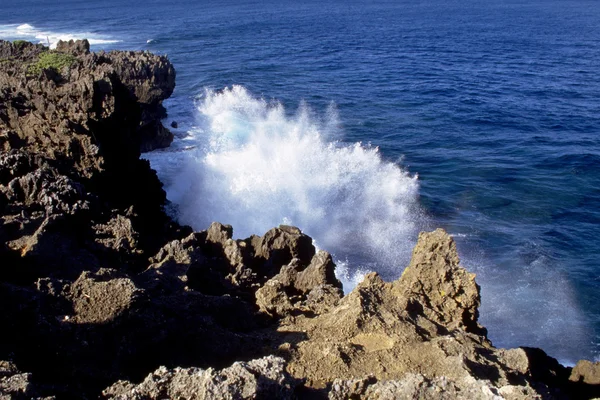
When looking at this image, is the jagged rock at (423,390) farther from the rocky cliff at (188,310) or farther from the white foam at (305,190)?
the white foam at (305,190)

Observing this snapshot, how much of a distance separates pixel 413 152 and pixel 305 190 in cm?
1051

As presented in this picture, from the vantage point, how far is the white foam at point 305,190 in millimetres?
25922

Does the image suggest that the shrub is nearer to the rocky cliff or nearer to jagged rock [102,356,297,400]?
the rocky cliff

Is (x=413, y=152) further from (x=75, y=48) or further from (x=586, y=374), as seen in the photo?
(x=586, y=374)

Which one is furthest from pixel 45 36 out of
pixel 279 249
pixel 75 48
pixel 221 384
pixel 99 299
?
pixel 221 384

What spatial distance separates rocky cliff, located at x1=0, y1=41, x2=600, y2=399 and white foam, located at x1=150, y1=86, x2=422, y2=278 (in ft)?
28.6

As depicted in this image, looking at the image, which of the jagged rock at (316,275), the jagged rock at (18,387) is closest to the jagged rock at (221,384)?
the jagged rock at (18,387)

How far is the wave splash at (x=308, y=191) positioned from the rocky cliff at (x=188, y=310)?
8558 mm

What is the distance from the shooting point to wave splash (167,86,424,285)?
25.7 m

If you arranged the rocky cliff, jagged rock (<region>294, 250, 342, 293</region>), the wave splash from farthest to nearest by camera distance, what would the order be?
the wave splash, jagged rock (<region>294, 250, 342, 293</region>), the rocky cliff

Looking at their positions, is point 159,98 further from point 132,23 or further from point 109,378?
point 132,23

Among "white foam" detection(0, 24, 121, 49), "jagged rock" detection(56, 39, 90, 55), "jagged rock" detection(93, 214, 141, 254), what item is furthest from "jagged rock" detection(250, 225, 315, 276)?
"white foam" detection(0, 24, 121, 49)

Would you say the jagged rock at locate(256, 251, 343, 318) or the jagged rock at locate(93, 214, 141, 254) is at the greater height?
the jagged rock at locate(93, 214, 141, 254)

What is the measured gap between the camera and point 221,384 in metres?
5.29
